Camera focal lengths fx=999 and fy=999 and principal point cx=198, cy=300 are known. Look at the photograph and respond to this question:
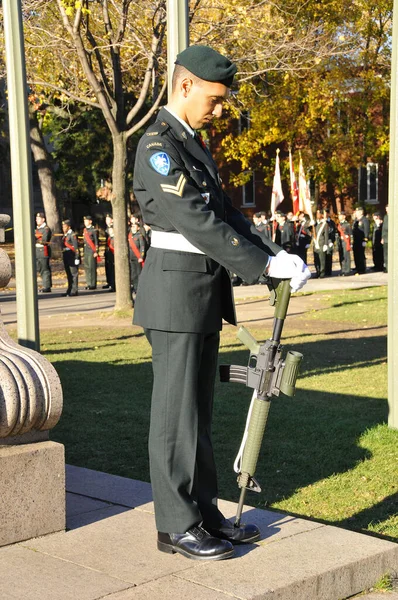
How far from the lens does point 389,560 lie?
4.39 metres

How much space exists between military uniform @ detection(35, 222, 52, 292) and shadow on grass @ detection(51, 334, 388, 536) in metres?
13.9

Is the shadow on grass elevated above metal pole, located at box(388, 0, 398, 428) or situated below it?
below

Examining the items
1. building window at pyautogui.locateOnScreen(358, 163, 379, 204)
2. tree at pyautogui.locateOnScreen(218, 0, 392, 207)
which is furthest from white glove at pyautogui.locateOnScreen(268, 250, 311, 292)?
building window at pyautogui.locateOnScreen(358, 163, 379, 204)

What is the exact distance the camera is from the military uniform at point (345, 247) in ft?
94.4

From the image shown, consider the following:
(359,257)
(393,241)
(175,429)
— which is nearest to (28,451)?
(175,429)

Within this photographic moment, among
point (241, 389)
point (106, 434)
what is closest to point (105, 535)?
point (106, 434)

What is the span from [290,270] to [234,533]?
48.1 inches

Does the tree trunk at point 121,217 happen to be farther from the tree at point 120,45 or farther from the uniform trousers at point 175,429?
the uniform trousers at point 175,429

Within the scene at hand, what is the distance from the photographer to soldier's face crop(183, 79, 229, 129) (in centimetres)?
414

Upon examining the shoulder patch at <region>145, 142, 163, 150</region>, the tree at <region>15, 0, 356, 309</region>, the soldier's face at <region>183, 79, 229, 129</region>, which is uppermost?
the tree at <region>15, 0, 356, 309</region>

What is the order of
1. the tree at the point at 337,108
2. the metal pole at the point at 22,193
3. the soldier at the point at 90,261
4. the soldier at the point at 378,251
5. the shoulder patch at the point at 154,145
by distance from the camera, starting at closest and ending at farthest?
the shoulder patch at the point at 154,145
the metal pole at the point at 22,193
the soldier at the point at 90,261
the soldier at the point at 378,251
the tree at the point at 337,108

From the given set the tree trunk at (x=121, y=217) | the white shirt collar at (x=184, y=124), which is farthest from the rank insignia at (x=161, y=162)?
the tree trunk at (x=121, y=217)

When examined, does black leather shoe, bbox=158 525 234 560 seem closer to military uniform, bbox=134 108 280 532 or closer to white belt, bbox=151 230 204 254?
military uniform, bbox=134 108 280 532

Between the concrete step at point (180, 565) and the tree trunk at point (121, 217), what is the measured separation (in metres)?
12.4
